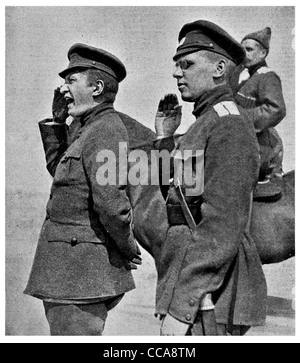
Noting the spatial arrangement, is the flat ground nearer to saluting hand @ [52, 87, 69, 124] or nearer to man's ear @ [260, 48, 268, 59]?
saluting hand @ [52, 87, 69, 124]

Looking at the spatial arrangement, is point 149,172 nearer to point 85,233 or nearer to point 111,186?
point 111,186

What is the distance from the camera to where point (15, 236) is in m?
5.41

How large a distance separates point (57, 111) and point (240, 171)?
1.42 m

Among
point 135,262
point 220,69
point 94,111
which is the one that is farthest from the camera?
point 135,262

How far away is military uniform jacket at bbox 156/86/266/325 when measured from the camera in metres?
4.27

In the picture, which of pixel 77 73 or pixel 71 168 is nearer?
pixel 71 168

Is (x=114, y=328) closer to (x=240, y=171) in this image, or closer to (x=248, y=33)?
(x=240, y=171)

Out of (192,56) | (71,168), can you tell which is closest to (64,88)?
(71,168)

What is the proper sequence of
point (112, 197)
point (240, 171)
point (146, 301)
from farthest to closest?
point (146, 301) < point (112, 197) < point (240, 171)

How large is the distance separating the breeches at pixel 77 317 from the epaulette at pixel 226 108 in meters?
1.18

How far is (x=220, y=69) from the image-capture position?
4.73m

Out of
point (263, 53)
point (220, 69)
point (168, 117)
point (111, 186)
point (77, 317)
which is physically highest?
point (263, 53)

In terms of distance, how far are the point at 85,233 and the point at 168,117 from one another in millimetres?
A: 872
